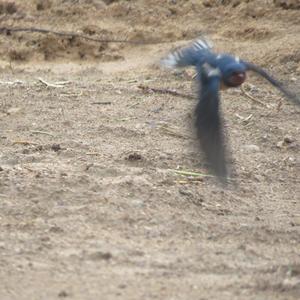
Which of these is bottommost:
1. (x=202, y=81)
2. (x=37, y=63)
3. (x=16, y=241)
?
(x=37, y=63)

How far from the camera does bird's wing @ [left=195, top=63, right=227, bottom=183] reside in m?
3.77

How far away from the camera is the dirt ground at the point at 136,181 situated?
3.68m

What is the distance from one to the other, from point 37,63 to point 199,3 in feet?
6.03

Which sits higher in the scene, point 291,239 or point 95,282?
point 95,282

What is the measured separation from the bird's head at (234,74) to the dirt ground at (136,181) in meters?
0.40

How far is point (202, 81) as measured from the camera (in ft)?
12.6

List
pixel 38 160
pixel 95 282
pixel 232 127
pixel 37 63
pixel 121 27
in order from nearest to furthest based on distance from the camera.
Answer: pixel 95 282 < pixel 38 160 < pixel 232 127 < pixel 37 63 < pixel 121 27

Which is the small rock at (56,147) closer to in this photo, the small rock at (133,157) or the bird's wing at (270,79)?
the small rock at (133,157)

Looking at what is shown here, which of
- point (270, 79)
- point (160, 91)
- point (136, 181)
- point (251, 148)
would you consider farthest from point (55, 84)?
point (270, 79)

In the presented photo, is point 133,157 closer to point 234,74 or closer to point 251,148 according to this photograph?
point 251,148

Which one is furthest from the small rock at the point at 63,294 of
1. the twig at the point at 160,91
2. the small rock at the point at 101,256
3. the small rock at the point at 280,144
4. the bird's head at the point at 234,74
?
the twig at the point at 160,91

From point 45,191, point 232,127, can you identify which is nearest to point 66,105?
point 232,127

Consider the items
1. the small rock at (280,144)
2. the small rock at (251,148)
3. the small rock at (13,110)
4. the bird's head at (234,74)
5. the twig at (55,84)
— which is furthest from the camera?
the twig at (55,84)

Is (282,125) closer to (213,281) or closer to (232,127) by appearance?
(232,127)
